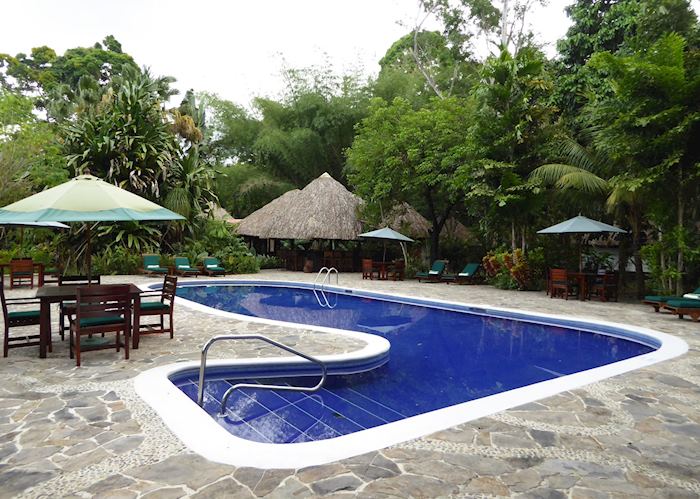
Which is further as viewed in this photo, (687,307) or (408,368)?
(687,307)

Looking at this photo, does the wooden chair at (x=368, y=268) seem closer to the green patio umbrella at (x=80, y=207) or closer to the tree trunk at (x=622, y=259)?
the tree trunk at (x=622, y=259)

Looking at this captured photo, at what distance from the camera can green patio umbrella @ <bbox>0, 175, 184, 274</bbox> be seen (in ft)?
15.7

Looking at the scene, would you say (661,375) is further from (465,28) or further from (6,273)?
(465,28)

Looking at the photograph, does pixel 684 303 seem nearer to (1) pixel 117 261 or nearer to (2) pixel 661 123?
(2) pixel 661 123

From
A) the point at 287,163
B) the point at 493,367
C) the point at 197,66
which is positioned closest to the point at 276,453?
Answer: the point at 493,367

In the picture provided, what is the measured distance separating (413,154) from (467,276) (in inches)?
172

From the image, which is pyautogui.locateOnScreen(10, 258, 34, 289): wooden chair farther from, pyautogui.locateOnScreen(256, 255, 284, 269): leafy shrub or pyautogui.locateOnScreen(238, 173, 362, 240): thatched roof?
pyautogui.locateOnScreen(256, 255, 284, 269): leafy shrub

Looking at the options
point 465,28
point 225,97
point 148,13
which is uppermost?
point 465,28

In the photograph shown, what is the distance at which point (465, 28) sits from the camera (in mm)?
21828

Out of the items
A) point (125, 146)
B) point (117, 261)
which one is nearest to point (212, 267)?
point (117, 261)

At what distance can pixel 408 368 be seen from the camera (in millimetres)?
6035

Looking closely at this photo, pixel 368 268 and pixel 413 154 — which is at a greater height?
pixel 413 154

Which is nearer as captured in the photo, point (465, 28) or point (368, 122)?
point (368, 122)

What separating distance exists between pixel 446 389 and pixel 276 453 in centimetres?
279
